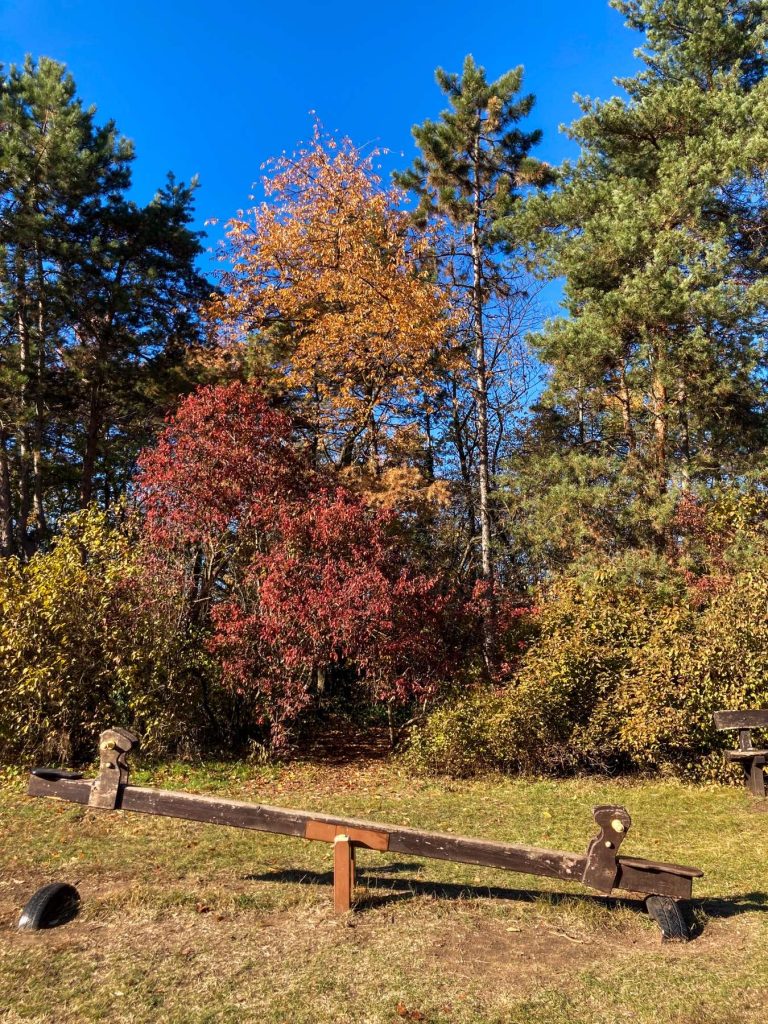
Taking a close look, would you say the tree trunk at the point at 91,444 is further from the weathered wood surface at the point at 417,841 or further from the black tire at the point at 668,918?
the black tire at the point at 668,918

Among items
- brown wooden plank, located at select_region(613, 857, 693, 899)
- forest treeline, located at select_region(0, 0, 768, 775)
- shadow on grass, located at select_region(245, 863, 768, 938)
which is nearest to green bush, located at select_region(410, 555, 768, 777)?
forest treeline, located at select_region(0, 0, 768, 775)

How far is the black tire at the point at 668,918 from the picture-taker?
4.37 m

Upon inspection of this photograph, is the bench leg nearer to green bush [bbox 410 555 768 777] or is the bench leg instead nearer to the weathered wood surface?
green bush [bbox 410 555 768 777]

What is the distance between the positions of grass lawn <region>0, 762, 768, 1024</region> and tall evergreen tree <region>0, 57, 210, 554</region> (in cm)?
1066

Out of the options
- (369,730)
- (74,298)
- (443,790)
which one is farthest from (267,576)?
(74,298)

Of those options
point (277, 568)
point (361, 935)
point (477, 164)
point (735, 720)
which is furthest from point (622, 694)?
point (477, 164)

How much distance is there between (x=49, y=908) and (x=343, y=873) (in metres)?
1.84

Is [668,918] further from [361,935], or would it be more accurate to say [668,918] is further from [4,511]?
[4,511]

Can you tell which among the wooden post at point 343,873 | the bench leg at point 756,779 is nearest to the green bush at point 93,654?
the wooden post at point 343,873

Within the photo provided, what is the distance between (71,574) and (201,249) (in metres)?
10.8

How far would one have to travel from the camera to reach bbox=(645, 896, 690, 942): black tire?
437cm

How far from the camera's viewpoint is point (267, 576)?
33.8 feet

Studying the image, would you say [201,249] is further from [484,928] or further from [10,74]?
[484,928]

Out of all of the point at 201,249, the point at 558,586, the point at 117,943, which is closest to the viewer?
the point at 117,943
